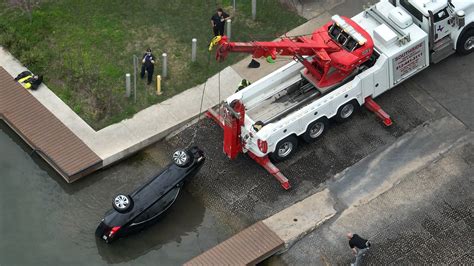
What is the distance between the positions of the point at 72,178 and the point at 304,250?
272 inches

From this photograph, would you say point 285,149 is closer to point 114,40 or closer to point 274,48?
point 274,48

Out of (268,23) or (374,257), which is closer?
(374,257)

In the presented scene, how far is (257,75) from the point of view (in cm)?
2841

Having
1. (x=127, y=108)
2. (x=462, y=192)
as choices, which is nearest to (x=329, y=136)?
(x=462, y=192)

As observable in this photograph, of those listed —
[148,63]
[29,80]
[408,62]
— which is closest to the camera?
[408,62]

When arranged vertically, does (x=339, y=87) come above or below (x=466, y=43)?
above

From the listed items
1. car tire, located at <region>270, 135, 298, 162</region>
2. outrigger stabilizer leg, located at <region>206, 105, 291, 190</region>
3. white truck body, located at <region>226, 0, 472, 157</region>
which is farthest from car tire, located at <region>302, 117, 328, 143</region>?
outrigger stabilizer leg, located at <region>206, 105, 291, 190</region>

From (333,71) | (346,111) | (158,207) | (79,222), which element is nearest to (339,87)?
(333,71)

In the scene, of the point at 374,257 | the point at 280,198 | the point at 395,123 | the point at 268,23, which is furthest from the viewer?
the point at 268,23

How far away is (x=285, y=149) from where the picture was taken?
25.8 metres

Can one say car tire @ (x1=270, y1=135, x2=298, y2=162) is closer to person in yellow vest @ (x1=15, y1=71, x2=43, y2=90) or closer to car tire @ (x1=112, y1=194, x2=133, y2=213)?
car tire @ (x1=112, y1=194, x2=133, y2=213)

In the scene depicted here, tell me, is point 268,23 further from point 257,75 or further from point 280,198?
point 280,198

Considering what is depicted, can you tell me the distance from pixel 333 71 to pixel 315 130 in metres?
1.81

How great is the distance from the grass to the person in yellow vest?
1.26 ft
